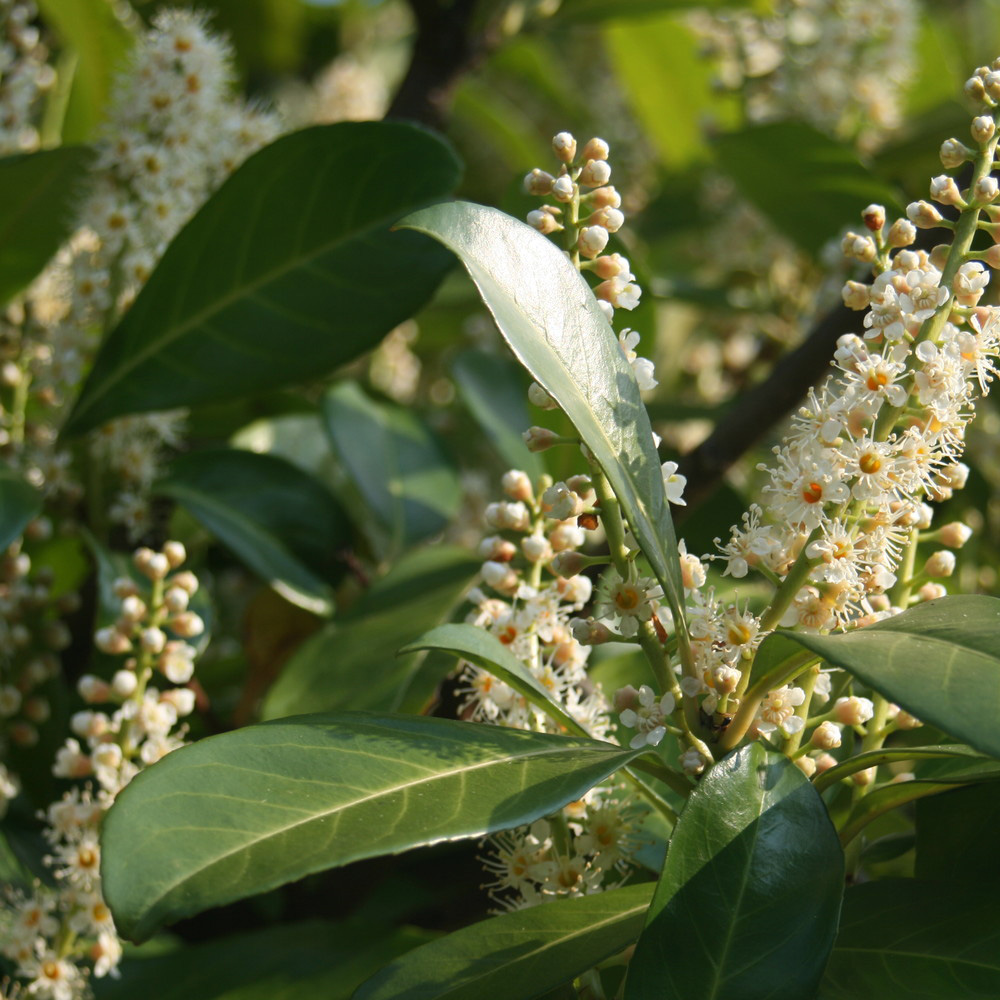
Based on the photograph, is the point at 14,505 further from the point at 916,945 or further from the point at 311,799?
the point at 916,945

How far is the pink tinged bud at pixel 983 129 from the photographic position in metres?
0.74

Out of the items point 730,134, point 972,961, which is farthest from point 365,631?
point 730,134

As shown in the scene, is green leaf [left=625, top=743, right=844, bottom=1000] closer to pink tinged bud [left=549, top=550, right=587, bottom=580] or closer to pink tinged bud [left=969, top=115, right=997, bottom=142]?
pink tinged bud [left=549, top=550, right=587, bottom=580]

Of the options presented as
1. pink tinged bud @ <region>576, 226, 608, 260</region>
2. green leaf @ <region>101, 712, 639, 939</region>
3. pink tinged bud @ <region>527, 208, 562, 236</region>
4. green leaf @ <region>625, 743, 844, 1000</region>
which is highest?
pink tinged bud @ <region>527, 208, 562, 236</region>

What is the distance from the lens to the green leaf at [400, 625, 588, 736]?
687mm

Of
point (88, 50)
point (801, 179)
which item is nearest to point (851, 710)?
point (801, 179)

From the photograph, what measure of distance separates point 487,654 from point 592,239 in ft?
0.94

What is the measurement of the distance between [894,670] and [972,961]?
0.74 feet

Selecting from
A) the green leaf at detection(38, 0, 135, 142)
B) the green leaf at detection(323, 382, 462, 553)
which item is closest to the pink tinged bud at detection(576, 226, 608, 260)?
the green leaf at detection(323, 382, 462, 553)

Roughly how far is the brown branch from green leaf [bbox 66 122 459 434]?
0.35 metres

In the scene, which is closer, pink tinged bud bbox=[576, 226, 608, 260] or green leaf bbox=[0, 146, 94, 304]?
pink tinged bud bbox=[576, 226, 608, 260]

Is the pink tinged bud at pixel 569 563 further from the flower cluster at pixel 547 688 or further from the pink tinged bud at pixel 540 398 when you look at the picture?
the pink tinged bud at pixel 540 398

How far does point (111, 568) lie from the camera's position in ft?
4.01

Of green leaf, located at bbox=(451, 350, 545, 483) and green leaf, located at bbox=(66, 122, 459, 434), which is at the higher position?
green leaf, located at bbox=(66, 122, 459, 434)
